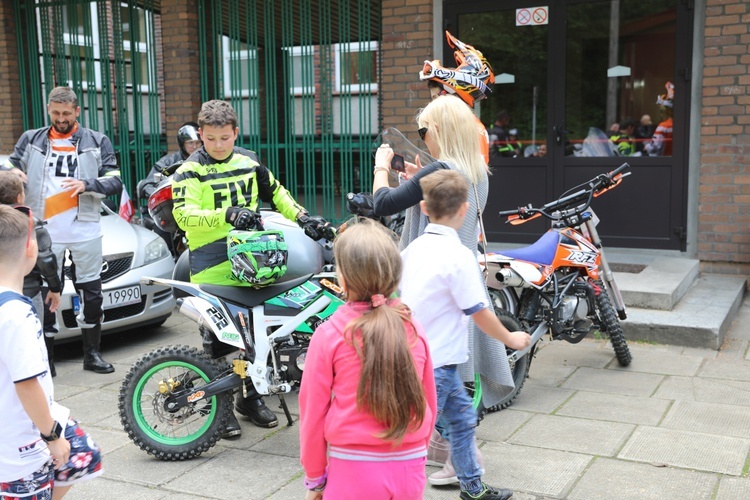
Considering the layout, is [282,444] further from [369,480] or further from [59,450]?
[369,480]

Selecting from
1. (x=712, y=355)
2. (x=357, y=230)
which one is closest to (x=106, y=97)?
(x=712, y=355)

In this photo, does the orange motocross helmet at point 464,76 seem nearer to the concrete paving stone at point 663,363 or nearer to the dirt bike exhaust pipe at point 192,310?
the dirt bike exhaust pipe at point 192,310

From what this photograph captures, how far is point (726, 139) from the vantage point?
758cm

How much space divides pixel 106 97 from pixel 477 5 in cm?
496

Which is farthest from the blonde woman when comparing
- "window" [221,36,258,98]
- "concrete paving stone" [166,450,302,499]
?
"window" [221,36,258,98]

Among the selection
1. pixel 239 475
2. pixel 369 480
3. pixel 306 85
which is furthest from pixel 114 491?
pixel 306 85

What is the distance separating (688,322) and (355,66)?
4.69m

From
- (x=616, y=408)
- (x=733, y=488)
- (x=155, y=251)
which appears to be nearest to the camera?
(x=733, y=488)

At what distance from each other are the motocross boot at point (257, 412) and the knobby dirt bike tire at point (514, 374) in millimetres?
1171

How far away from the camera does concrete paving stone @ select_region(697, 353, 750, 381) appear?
18.1 feet

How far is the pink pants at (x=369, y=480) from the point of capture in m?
2.38

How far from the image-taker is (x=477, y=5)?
862cm

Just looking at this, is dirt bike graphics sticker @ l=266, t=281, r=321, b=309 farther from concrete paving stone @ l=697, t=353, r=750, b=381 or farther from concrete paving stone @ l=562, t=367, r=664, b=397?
concrete paving stone @ l=697, t=353, r=750, b=381

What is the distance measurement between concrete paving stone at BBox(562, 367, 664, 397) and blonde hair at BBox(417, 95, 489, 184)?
2.20 m
